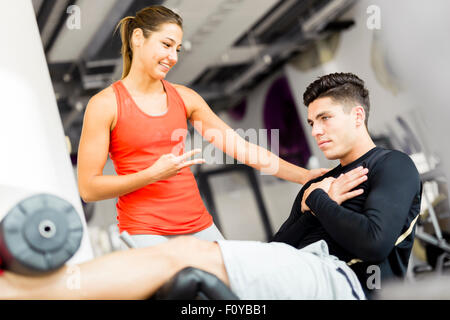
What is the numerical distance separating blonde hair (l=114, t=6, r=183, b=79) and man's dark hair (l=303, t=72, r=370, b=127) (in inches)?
18.2

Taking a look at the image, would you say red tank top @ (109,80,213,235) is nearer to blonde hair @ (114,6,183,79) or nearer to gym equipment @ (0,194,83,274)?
blonde hair @ (114,6,183,79)

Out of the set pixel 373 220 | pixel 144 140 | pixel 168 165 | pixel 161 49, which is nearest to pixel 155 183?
pixel 144 140

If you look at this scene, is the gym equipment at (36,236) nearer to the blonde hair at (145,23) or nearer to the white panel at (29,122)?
the white panel at (29,122)

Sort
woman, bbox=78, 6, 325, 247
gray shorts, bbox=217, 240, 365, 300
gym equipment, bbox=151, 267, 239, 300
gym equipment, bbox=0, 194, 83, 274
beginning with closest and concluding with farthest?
gym equipment, bbox=0, 194, 83, 274, gym equipment, bbox=151, 267, 239, 300, gray shorts, bbox=217, 240, 365, 300, woman, bbox=78, 6, 325, 247

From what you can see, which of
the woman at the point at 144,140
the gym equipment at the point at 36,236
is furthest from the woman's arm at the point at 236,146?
the gym equipment at the point at 36,236

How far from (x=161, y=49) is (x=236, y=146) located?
410 mm

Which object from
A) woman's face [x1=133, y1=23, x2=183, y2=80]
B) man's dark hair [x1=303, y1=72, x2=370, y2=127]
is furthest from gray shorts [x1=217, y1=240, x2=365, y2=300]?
woman's face [x1=133, y1=23, x2=183, y2=80]

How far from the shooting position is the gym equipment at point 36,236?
757mm

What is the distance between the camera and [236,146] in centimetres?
163

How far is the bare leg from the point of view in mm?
794

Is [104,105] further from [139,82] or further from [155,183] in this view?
[155,183]

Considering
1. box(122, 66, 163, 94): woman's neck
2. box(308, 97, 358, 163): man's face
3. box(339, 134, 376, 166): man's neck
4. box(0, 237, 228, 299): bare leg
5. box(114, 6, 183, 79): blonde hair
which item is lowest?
box(0, 237, 228, 299): bare leg

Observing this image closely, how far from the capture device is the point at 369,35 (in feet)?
15.6

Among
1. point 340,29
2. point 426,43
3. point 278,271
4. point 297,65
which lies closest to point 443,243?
point 426,43
